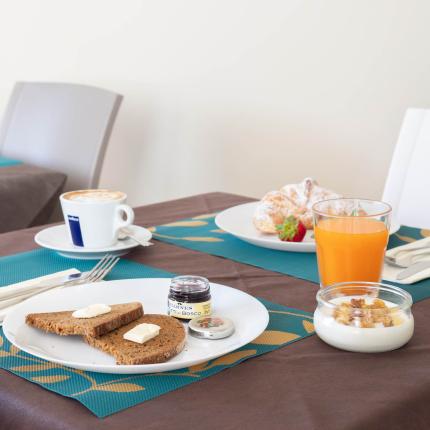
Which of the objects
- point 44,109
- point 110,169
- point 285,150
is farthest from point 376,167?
point 110,169

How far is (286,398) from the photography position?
690mm

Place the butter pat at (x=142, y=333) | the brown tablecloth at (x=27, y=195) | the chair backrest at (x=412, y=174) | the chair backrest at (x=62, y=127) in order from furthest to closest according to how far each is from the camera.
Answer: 1. the chair backrest at (x=62, y=127)
2. the brown tablecloth at (x=27, y=195)
3. the chair backrest at (x=412, y=174)
4. the butter pat at (x=142, y=333)

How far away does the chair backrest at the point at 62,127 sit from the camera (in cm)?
237

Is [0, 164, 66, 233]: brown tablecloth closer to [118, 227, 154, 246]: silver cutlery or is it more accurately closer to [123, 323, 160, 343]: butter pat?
[118, 227, 154, 246]: silver cutlery

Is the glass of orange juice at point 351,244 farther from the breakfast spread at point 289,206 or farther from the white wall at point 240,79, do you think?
the white wall at point 240,79

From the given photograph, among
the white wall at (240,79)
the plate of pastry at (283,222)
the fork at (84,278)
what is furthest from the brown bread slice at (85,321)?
the white wall at (240,79)

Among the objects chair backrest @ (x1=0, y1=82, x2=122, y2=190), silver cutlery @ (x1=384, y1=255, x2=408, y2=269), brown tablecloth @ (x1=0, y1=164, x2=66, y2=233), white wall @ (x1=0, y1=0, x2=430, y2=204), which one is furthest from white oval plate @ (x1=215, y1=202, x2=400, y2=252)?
chair backrest @ (x1=0, y1=82, x2=122, y2=190)

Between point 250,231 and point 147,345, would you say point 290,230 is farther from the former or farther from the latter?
point 147,345

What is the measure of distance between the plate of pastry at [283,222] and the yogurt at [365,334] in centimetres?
35

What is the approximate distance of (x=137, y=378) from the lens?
2.39 ft

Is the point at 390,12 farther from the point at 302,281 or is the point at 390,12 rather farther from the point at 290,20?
the point at 302,281

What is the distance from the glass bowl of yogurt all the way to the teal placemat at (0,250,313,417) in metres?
0.05

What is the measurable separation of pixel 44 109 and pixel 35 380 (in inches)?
78.3

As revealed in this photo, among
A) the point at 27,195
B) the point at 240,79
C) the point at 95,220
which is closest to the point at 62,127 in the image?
the point at 27,195
